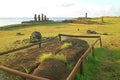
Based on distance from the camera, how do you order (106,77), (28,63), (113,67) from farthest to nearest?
1. (113,67)
2. (106,77)
3. (28,63)

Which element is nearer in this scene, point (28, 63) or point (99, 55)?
point (28, 63)

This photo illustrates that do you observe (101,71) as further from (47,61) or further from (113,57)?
(47,61)

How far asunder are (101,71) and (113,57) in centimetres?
304

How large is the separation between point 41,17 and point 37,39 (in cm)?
3621

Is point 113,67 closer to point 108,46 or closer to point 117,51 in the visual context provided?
point 117,51

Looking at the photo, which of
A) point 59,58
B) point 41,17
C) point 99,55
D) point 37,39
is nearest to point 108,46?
point 99,55

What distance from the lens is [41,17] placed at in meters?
53.5

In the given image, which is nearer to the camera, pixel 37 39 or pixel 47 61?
pixel 47 61

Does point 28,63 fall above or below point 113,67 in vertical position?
above

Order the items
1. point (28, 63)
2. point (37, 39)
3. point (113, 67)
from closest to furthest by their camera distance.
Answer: point (28, 63), point (113, 67), point (37, 39)

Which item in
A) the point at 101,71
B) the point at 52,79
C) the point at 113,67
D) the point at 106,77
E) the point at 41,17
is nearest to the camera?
the point at 52,79

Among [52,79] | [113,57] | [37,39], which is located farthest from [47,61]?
[37,39]

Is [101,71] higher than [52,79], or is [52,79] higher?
[52,79]

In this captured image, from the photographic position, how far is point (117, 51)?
14203 millimetres
